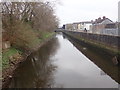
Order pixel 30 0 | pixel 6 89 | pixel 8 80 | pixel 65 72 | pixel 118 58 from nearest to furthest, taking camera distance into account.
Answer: pixel 6 89 < pixel 8 80 < pixel 65 72 < pixel 118 58 < pixel 30 0

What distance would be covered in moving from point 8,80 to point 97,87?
5.56m

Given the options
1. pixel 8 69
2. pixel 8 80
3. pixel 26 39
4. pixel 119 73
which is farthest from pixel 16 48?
pixel 119 73

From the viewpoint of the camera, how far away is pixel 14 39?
22.5 metres

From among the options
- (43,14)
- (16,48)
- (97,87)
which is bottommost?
(97,87)

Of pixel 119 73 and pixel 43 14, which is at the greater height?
pixel 43 14

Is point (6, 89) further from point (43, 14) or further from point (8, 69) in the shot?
point (43, 14)

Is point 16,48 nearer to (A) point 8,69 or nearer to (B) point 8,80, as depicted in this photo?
(A) point 8,69

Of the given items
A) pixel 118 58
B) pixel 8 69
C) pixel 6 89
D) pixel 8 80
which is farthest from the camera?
pixel 118 58

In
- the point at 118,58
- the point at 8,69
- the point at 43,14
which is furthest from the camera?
the point at 43,14

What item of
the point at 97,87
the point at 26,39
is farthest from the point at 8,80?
the point at 26,39

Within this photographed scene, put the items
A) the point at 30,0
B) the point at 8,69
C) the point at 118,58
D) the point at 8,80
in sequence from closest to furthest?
the point at 8,80, the point at 8,69, the point at 118,58, the point at 30,0

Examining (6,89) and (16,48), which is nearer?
(6,89)

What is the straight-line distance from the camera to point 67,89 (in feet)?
42.2

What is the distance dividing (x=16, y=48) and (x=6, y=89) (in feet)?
38.4
